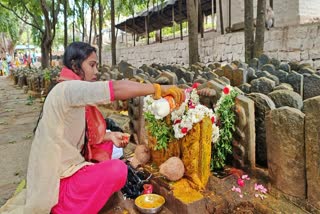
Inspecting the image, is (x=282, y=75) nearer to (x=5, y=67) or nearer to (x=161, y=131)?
(x=161, y=131)

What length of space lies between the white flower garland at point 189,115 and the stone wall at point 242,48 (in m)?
6.30

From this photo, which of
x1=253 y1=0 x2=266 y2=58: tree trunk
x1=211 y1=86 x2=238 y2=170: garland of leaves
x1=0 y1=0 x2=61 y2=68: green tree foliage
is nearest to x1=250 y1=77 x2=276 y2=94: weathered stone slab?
x1=211 y1=86 x2=238 y2=170: garland of leaves

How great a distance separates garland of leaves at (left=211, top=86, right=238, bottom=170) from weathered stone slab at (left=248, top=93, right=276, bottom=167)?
21 centimetres

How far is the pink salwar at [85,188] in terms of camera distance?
87.3 inches

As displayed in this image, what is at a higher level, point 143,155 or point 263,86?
point 263,86

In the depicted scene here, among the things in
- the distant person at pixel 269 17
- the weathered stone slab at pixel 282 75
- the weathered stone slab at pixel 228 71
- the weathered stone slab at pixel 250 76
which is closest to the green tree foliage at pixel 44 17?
the distant person at pixel 269 17

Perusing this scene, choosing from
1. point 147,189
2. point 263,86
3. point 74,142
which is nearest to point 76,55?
point 74,142

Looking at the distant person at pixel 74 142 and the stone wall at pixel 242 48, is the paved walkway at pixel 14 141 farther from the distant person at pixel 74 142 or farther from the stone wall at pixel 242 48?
the stone wall at pixel 242 48

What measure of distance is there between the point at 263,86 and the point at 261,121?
0.57 metres

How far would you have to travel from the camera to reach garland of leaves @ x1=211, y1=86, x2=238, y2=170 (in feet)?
9.09

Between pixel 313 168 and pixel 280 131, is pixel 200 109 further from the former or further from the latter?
pixel 313 168

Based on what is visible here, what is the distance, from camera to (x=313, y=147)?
217cm

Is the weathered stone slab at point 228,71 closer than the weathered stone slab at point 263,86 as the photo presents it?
No

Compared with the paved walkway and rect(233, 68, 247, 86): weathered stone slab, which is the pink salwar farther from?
rect(233, 68, 247, 86): weathered stone slab
